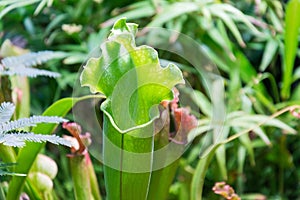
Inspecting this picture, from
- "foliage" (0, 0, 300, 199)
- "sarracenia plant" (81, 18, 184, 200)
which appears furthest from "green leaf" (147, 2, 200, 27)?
"sarracenia plant" (81, 18, 184, 200)

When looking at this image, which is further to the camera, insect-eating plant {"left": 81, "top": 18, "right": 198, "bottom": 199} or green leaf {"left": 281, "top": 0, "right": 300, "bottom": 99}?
green leaf {"left": 281, "top": 0, "right": 300, "bottom": 99}

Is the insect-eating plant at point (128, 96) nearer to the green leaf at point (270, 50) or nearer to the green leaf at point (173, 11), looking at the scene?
the green leaf at point (173, 11)

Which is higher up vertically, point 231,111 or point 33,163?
point 33,163

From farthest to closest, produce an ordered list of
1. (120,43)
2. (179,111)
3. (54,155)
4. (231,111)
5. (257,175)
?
(257,175), (54,155), (231,111), (179,111), (120,43)

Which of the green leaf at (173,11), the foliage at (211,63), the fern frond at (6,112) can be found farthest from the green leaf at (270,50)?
the fern frond at (6,112)

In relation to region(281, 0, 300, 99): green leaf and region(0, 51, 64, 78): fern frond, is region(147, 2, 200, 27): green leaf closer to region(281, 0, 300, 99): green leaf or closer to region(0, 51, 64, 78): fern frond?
region(281, 0, 300, 99): green leaf

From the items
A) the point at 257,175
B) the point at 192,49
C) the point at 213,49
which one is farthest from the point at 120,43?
the point at 257,175

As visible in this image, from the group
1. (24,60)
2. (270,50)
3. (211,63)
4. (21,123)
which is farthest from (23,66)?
(270,50)

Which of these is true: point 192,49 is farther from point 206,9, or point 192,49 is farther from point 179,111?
point 179,111
